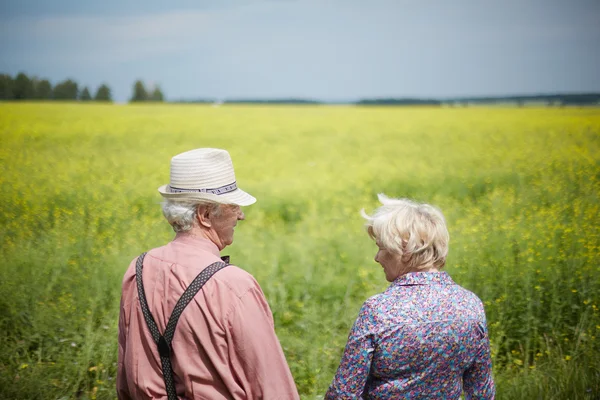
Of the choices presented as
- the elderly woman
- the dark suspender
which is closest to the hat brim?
the dark suspender

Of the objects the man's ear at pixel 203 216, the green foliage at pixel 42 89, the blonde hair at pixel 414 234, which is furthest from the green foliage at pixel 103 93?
the blonde hair at pixel 414 234

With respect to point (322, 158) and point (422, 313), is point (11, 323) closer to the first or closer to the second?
point (422, 313)

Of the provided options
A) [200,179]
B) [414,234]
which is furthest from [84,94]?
[414,234]

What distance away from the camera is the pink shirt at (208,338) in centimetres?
157

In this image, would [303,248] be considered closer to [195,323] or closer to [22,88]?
[195,323]

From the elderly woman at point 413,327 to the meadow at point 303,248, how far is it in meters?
A: 1.84

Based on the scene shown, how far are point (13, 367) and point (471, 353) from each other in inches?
120

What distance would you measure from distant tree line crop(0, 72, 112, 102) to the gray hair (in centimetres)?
523

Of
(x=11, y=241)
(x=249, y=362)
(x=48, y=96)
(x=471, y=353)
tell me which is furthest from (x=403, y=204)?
(x=48, y=96)

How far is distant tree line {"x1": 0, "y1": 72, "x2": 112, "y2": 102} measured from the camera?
20.3 feet

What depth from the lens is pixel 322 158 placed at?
36.8 ft

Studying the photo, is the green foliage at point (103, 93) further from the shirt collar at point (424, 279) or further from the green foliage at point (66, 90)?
the shirt collar at point (424, 279)

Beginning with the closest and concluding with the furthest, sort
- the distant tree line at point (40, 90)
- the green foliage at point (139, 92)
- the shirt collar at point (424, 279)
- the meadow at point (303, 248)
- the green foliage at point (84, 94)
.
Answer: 1. the shirt collar at point (424, 279)
2. the meadow at point (303, 248)
3. the distant tree line at point (40, 90)
4. the green foliage at point (84, 94)
5. the green foliage at point (139, 92)

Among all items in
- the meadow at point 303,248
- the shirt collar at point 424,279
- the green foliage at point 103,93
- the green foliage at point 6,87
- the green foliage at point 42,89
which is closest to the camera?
the shirt collar at point 424,279
